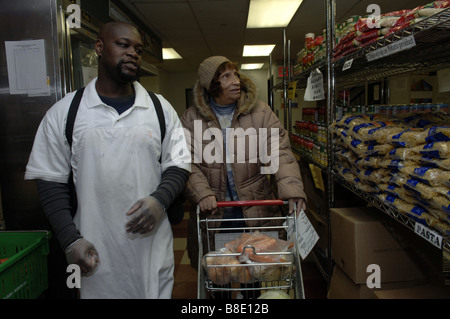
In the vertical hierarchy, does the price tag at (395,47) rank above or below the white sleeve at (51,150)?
above

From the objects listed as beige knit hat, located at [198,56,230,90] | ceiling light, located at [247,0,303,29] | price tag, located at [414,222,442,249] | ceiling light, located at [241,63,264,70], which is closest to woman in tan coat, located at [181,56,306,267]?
beige knit hat, located at [198,56,230,90]

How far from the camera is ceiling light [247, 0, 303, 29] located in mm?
4765

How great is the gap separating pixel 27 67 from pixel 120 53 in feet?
3.34

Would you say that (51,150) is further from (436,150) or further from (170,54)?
(170,54)

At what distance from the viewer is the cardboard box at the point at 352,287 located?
1670 mm

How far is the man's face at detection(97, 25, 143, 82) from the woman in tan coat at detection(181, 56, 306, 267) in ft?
1.90

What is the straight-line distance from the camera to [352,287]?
69.3 inches

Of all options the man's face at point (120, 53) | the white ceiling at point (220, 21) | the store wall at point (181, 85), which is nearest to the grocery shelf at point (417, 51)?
the man's face at point (120, 53)

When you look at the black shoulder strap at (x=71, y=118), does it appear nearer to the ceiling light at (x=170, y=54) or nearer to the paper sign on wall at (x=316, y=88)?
the paper sign on wall at (x=316, y=88)

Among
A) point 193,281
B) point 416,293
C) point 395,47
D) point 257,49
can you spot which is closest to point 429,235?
point 416,293

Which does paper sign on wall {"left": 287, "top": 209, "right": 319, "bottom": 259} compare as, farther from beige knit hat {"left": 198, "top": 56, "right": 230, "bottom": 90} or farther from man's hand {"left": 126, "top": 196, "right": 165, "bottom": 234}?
beige knit hat {"left": 198, "top": 56, "right": 230, "bottom": 90}

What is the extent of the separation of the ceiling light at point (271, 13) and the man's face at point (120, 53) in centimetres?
367

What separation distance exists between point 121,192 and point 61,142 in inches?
12.3
